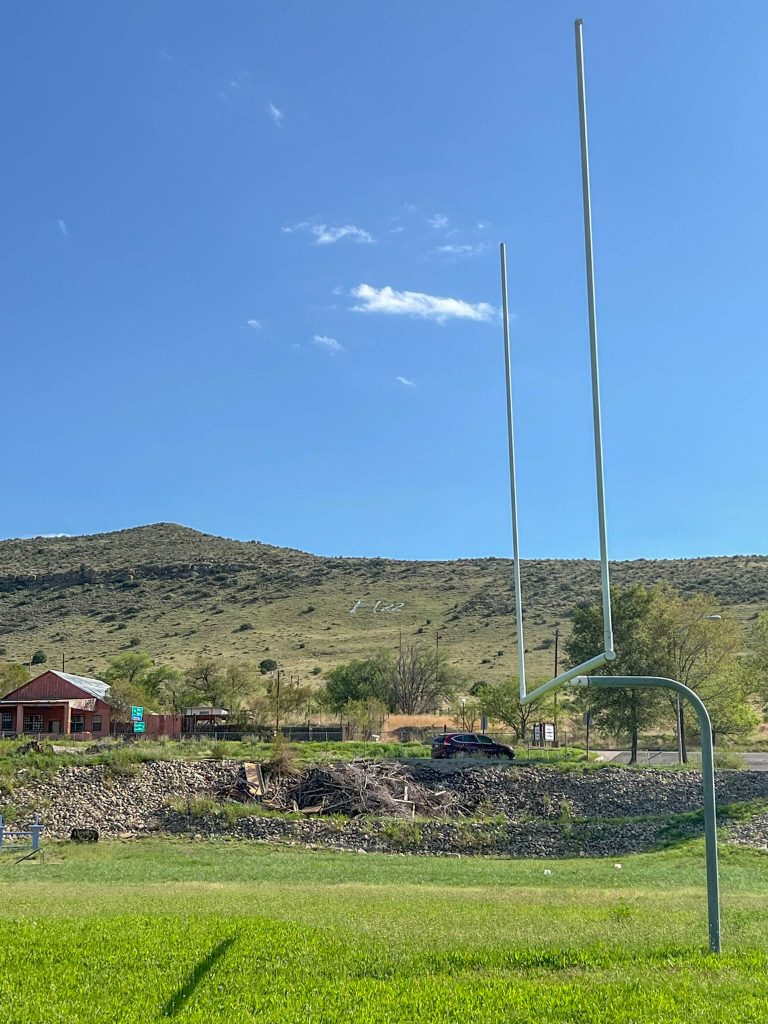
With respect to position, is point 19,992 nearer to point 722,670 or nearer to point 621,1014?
point 621,1014

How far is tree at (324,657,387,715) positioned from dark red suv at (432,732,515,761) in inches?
784

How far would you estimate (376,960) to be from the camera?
905cm

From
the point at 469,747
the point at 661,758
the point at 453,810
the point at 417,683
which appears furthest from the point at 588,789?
the point at 417,683

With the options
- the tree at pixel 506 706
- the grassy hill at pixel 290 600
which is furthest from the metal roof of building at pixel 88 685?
the tree at pixel 506 706

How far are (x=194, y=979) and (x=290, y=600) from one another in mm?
92914

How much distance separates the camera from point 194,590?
105188 mm

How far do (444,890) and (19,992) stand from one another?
12410 millimetres

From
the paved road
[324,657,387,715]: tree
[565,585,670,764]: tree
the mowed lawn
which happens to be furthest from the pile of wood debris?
[324,657,387,715]: tree

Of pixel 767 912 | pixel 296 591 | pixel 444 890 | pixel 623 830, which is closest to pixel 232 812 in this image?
pixel 623 830

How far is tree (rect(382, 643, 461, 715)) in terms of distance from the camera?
67.2 meters

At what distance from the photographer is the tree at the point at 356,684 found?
65750 millimetres

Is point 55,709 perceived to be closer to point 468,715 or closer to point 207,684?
point 207,684

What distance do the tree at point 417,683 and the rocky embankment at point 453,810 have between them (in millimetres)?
24840

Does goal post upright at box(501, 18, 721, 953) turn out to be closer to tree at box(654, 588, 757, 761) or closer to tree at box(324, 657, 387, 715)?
tree at box(654, 588, 757, 761)
